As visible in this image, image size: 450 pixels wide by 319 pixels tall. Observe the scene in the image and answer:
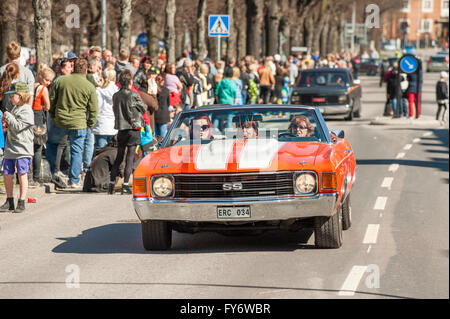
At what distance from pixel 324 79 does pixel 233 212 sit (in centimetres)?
2359

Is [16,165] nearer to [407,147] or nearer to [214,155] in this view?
[214,155]

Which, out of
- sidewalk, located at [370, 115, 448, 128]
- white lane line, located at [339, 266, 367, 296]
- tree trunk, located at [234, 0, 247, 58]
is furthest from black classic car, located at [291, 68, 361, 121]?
tree trunk, located at [234, 0, 247, 58]

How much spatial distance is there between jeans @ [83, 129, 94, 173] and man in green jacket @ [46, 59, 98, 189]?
0.75 meters

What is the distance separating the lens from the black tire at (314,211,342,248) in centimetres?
945

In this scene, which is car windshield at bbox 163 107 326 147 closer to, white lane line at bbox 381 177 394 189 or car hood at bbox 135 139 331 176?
car hood at bbox 135 139 331 176

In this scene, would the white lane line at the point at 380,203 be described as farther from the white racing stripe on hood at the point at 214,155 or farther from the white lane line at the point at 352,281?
the white lane line at the point at 352,281

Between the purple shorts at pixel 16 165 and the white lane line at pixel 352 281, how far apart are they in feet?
17.6

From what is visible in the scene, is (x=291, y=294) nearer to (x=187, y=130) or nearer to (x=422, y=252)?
(x=422, y=252)

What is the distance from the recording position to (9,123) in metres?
12.3

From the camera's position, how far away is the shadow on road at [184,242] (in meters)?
9.80

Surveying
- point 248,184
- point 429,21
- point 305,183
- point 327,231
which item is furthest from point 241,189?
point 429,21
